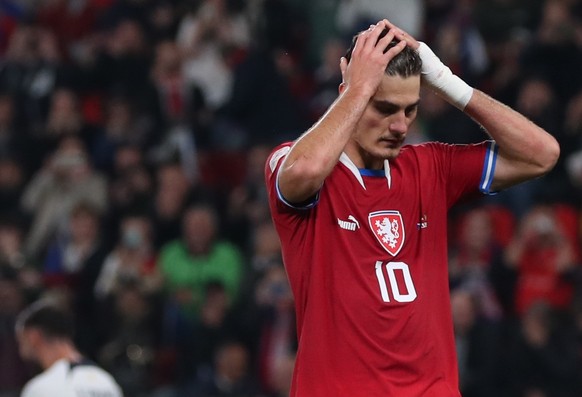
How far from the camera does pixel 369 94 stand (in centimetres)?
405

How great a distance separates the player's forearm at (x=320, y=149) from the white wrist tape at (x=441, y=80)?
1.20 ft

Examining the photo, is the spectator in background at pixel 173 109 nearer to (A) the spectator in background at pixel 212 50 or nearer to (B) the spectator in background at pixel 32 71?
(A) the spectator in background at pixel 212 50

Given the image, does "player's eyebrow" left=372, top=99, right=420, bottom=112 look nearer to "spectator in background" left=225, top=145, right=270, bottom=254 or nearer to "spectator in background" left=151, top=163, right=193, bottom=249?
"spectator in background" left=225, top=145, right=270, bottom=254

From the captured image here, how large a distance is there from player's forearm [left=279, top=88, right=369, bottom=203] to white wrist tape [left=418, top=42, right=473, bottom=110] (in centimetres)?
37

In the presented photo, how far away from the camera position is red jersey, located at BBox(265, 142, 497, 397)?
4137 millimetres

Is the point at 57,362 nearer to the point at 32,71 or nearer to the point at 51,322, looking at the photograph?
the point at 51,322

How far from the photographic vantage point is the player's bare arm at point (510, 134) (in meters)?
4.39

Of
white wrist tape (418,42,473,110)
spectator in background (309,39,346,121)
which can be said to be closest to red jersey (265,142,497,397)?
white wrist tape (418,42,473,110)

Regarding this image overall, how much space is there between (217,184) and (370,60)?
8.00 meters

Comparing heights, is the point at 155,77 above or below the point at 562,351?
above

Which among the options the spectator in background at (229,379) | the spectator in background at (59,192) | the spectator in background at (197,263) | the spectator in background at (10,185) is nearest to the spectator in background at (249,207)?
the spectator in background at (197,263)

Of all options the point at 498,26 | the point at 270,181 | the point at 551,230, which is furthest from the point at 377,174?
the point at 498,26

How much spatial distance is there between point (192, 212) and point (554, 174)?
2.92 m

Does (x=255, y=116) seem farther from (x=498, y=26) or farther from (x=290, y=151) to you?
(x=290, y=151)
